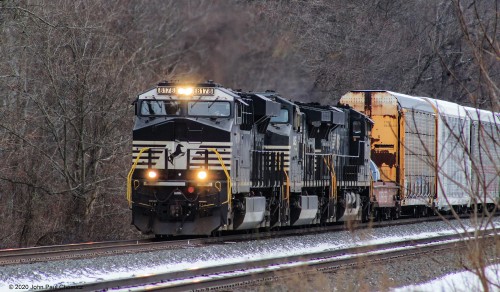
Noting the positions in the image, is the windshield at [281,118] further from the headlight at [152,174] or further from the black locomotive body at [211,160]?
the headlight at [152,174]

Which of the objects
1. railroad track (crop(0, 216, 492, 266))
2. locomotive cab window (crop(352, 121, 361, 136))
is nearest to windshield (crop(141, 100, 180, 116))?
railroad track (crop(0, 216, 492, 266))

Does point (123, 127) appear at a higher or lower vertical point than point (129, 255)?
higher

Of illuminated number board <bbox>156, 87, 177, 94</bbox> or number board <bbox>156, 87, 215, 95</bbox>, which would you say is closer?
number board <bbox>156, 87, 215, 95</bbox>

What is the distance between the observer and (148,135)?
55.4 ft

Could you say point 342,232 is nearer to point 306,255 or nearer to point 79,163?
point 306,255

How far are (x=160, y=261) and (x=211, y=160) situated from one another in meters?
4.07

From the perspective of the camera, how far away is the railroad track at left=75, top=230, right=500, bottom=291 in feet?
33.1

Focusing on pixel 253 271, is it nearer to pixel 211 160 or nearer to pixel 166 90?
pixel 211 160

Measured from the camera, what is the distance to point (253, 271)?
11984 mm

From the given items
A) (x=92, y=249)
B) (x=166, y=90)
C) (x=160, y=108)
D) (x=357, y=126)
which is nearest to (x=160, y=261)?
(x=92, y=249)

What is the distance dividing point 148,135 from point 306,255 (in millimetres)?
4180

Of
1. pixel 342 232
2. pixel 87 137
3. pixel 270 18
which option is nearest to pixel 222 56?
pixel 270 18

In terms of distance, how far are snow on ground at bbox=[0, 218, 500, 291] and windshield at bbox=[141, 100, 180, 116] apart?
2973 millimetres

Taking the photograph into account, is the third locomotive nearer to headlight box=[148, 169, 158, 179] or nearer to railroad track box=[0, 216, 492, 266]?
headlight box=[148, 169, 158, 179]
